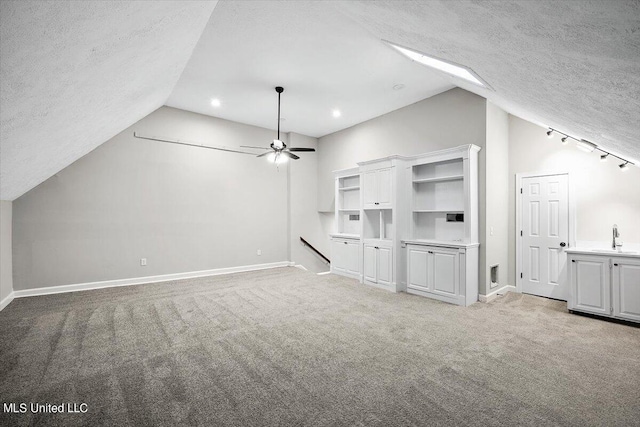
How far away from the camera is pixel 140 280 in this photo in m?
5.53

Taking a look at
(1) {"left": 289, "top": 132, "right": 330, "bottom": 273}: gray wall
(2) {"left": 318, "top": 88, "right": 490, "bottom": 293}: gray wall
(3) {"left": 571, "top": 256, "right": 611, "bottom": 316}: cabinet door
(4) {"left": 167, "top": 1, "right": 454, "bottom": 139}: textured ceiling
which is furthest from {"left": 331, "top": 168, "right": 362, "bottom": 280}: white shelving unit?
(3) {"left": 571, "top": 256, "right": 611, "bottom": 316}: cabinet door

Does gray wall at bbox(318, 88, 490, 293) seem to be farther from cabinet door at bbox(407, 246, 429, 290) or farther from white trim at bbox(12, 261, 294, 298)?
white trim at bbox(12, 261, 294, 298)

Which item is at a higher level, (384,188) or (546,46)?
(546,46)

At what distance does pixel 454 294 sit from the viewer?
435cm

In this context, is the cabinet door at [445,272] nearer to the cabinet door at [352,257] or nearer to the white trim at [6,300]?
the cabinet door at [352,257]

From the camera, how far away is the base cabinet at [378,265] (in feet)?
16.9

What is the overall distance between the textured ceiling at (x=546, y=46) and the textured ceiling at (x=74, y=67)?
67.5 inches

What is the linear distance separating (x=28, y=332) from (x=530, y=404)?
16.8 ft

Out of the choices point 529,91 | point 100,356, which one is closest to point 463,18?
point 529,91

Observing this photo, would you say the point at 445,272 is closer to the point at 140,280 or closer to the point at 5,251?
the point at 140,280

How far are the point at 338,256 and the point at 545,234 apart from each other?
12.6ft

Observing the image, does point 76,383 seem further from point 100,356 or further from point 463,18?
point 463,18

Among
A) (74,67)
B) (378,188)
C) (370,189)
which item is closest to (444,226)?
(378,188)

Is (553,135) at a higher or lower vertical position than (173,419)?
higher
